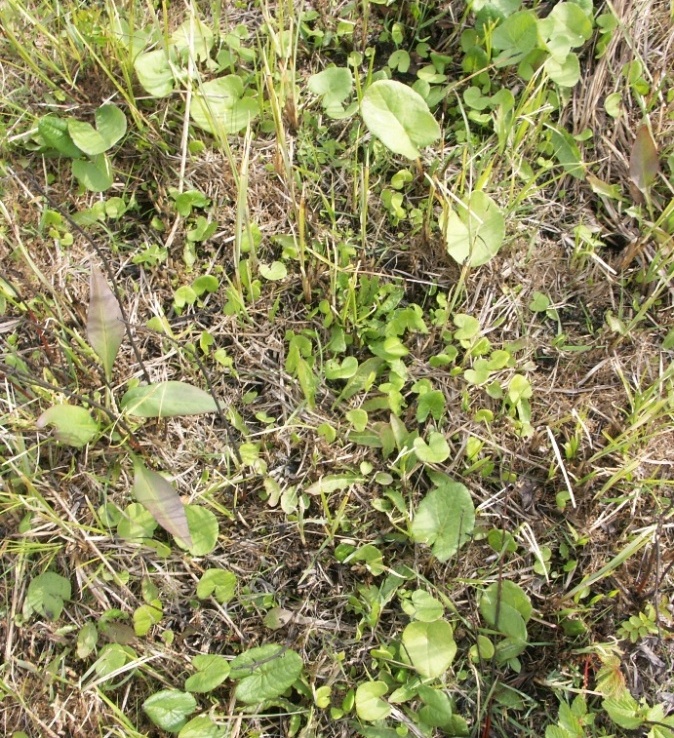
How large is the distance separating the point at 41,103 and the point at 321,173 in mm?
711

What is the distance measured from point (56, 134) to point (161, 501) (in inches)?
35.7

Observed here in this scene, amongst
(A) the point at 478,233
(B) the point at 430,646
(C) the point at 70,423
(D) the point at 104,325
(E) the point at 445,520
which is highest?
(A) the point at 478,233

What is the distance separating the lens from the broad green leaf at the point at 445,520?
56.8 inches

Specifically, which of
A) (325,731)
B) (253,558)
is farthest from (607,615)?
(253,558)

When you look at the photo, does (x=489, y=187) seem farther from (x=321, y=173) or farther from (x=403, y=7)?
→ (x=403, y=7)

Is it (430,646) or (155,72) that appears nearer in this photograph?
(430,646)

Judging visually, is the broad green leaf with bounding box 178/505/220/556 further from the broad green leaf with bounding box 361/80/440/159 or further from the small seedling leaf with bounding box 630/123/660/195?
the small seedling leaf with bounding box 630/123/660/195

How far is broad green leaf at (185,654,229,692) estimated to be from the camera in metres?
1.38

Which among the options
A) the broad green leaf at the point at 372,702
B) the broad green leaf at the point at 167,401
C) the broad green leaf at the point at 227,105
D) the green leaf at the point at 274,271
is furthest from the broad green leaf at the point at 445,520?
the broad green leaf at the point at 227,105

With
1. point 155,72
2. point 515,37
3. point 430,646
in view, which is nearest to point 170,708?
point 430,646

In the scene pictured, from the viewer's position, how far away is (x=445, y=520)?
1458 millimetres

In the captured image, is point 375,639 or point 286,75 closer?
point 375,639

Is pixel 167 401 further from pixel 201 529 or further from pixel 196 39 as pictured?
pixel 196 39

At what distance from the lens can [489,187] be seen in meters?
1.67
